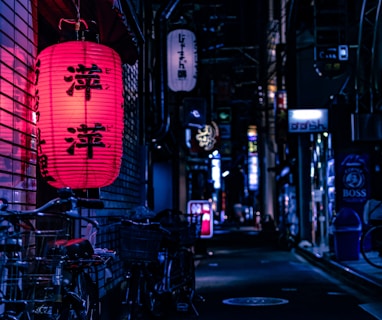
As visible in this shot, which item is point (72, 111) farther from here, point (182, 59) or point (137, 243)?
point (182, 59)

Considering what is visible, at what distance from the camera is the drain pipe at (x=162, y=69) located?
16.5 meters

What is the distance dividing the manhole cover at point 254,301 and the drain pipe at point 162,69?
5241 mm

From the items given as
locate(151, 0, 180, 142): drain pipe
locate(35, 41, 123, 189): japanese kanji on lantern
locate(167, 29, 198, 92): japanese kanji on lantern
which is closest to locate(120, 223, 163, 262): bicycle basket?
locate(35, 41, 123, 189): japanese kanji on lantern

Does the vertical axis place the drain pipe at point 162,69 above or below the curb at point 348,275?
above

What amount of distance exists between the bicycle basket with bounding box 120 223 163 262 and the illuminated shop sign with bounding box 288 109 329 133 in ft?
56.4

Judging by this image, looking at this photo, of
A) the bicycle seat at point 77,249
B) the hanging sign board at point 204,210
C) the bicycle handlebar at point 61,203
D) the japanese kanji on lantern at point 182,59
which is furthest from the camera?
the hanging sign board at point 204,210

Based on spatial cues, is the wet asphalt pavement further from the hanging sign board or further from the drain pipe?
the drain pipe

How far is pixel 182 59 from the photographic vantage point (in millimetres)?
21344

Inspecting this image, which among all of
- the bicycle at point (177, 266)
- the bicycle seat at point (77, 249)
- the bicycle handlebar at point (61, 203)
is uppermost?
the bicycle handlebar at point (61, 203)

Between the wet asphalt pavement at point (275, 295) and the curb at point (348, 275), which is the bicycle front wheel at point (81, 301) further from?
the curb at point (348, 275)

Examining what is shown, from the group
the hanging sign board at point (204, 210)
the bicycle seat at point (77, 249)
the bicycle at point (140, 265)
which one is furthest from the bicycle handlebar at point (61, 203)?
the hanging sign board at point (204, 210)

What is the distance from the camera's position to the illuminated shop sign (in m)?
25.0

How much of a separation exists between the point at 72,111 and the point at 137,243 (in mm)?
2209

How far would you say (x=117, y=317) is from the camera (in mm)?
10672
